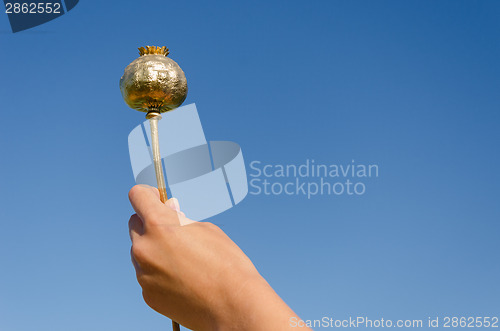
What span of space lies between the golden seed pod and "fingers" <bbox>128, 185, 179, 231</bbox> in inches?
45.8

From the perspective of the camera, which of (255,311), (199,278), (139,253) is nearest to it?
(255,311)

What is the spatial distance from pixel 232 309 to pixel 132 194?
79 cm

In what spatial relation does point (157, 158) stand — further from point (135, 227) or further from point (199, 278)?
point (199, 278)

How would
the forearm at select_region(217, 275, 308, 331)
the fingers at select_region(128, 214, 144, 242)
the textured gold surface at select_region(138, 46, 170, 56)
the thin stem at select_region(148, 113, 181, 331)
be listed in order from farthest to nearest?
the textured gold surface at select_region(138, 46, 170, 56) → the thin stem at select_region(148, 113, 181, 331) → the fingers at select_region(128, 214, 144, 242) → the forearm at select_region(217, 275, 308, 331)

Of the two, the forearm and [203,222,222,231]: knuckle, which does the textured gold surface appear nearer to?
[203,222,222,231]: knuckle

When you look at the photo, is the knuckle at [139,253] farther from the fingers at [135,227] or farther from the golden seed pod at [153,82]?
the golden seed pod at [153,82]

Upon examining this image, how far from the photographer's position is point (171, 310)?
1.83 meters

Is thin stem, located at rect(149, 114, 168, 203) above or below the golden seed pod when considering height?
below

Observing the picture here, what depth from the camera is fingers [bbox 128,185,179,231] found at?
1.83m

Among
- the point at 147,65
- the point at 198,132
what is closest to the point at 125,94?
the point at 147,65

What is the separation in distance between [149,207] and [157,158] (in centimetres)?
93

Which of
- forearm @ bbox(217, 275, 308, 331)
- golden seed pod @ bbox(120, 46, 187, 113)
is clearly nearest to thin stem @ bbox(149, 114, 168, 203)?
golden seed pod @ bbox(120, 46, 187, 113)

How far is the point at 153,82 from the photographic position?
3094 millimetres

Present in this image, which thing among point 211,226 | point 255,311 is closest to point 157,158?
point 211,226
